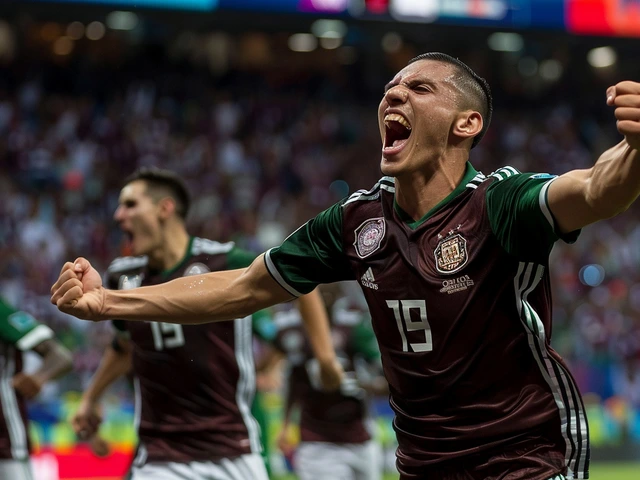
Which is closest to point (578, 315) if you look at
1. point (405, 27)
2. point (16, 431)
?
point (405, 27)

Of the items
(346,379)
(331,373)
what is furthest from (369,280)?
(346,379)

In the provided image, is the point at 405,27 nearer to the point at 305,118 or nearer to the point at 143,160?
the point at 305,118

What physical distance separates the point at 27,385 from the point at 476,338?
161 inches

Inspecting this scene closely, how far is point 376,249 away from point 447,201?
0.33 metres

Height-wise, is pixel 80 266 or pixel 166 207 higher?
pixel 166 207

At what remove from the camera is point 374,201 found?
167 inches

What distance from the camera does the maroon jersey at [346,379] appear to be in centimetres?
903

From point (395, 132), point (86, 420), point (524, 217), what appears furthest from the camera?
point (86, 420)

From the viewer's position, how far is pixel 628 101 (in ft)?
9.78

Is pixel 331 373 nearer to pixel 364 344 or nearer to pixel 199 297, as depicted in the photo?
pixel 364 344

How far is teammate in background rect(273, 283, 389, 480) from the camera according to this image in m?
9.00

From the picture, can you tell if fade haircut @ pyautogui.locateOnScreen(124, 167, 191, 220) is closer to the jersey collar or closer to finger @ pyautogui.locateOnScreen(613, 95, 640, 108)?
the jersey collar

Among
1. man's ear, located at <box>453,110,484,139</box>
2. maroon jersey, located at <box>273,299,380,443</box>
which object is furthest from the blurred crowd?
man's ear, located at <box>453,110,484,139</box>

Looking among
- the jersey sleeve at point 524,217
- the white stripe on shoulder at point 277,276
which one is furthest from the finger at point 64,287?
the jersey sleeve at point 524,217
